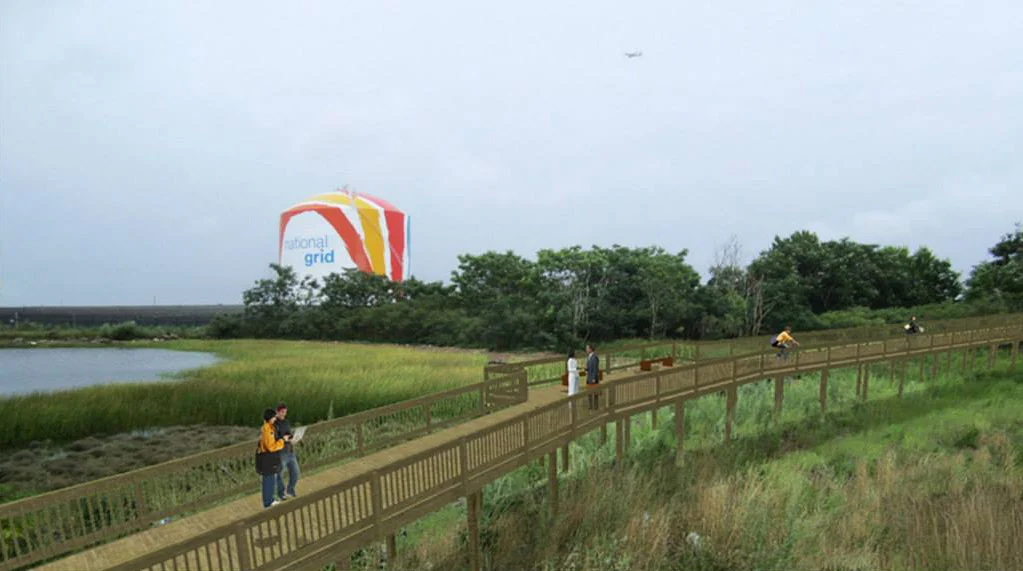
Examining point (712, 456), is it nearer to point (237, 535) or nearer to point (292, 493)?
point (292, 493)

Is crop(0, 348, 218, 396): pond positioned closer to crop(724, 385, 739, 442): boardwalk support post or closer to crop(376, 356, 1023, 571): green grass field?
crop(376, 356, 1023, 571): green grass field

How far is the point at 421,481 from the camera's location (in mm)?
8695

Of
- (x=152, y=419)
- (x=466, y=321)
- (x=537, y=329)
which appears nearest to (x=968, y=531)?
(x=152, y=419)

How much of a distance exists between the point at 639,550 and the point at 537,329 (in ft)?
121

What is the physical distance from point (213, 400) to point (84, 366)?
79.8ft

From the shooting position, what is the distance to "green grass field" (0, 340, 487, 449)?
2116 cm

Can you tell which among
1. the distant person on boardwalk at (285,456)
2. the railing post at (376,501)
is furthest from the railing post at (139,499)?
the railing post at (376,501)

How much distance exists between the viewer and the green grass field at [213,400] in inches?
833

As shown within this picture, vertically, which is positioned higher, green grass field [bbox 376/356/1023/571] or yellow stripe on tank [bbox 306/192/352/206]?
yellow stripe on tank [bbox 306/192/352/206]

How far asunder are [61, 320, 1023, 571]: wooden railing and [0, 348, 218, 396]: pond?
2564 cm

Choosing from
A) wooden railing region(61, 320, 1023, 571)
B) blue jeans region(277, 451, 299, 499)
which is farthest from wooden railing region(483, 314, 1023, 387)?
blue jeans region(277, 451, 299, 499)

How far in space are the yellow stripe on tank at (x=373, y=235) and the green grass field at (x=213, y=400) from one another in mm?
48361

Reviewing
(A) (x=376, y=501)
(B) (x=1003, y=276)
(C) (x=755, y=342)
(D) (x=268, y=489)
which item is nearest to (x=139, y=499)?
(D) (x=268, y=489)

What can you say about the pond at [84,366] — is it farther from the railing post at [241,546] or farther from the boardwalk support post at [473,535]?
the railing post at [241,546]
